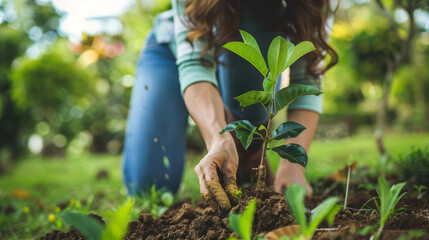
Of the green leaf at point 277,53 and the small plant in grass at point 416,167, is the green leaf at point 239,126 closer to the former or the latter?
the green leaf at point 277,53

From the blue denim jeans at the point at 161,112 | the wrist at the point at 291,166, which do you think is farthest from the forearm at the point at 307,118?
the blue denim jeans at the point at 161,112

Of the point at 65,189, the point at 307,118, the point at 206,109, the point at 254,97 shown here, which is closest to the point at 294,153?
the point at 254,97

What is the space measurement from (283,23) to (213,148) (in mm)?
808

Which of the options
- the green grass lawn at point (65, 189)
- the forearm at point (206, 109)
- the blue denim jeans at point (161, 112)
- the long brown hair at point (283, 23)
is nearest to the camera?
the forearm at point (206, 109)

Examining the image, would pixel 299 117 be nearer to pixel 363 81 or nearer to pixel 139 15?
pixel 363 81

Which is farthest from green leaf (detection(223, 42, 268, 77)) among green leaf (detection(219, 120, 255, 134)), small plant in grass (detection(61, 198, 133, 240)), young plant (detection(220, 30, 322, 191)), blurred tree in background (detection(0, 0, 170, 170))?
blurred tree in background (detection(0, 0, 170, 170))

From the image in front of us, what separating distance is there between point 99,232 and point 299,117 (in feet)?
3.30

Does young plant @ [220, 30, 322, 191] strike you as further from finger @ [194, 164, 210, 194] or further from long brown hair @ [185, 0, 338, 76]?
long brown hair @ [185, 0, 338, 76]

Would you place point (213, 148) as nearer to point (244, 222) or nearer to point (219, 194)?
point (219, 194)

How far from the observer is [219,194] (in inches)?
30.6

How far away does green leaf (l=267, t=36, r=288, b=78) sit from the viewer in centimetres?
71

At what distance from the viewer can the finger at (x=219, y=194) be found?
30.6 inches

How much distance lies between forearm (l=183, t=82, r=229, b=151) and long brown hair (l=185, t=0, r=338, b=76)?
166 millimetres

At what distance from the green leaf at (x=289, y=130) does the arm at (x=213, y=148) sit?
0.18 m
